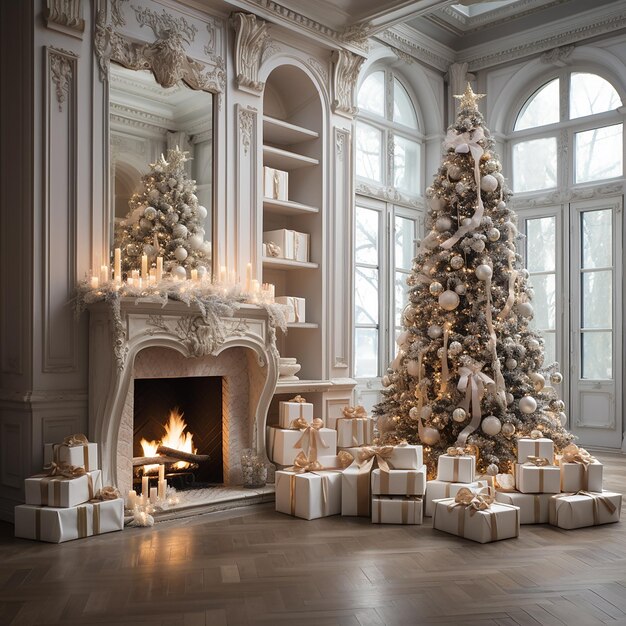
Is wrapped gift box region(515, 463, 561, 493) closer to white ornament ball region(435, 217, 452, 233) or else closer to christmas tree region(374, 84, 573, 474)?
christmas tree region(374, 84, 573, 474)

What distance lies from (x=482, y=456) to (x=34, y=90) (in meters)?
3.98

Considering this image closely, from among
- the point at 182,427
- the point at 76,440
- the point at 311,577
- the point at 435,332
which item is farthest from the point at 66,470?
the point at 435,332

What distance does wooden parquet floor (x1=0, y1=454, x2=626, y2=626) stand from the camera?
3.11 m

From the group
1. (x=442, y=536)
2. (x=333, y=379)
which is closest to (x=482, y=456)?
(x=442, y=536)

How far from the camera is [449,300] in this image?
5590mm

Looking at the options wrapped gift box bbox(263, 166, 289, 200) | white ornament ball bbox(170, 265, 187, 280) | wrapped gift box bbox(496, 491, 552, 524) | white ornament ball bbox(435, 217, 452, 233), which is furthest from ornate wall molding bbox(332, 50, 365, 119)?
wrapped gift box bbox(496, 491, 552, 524)

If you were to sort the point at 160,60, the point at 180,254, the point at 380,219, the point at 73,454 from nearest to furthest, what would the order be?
the point at 73,454
the point at 160,60
the point at 180,254
the point at 380,219

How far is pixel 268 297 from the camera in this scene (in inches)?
227

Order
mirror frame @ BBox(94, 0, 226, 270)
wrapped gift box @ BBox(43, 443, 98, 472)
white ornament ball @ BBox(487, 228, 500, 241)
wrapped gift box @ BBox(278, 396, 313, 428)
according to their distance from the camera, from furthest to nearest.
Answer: wrapped gift box @ BBox(278, 396, 313, 428) → white ornament ball @ BBox(487, 228, 500, 241) → mirror frame @ BBox(94, 0, 226, 270) → wrapped gift box @ BBox(43, 443, 98, 472)

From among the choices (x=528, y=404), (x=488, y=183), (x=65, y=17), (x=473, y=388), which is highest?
(x=65, y=17)

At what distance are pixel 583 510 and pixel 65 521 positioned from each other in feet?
10.4

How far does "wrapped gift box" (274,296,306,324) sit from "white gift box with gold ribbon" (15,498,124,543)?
240 centimetres

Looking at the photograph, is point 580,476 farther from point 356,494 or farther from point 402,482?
point 356,494

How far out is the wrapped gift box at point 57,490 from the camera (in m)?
4.29
